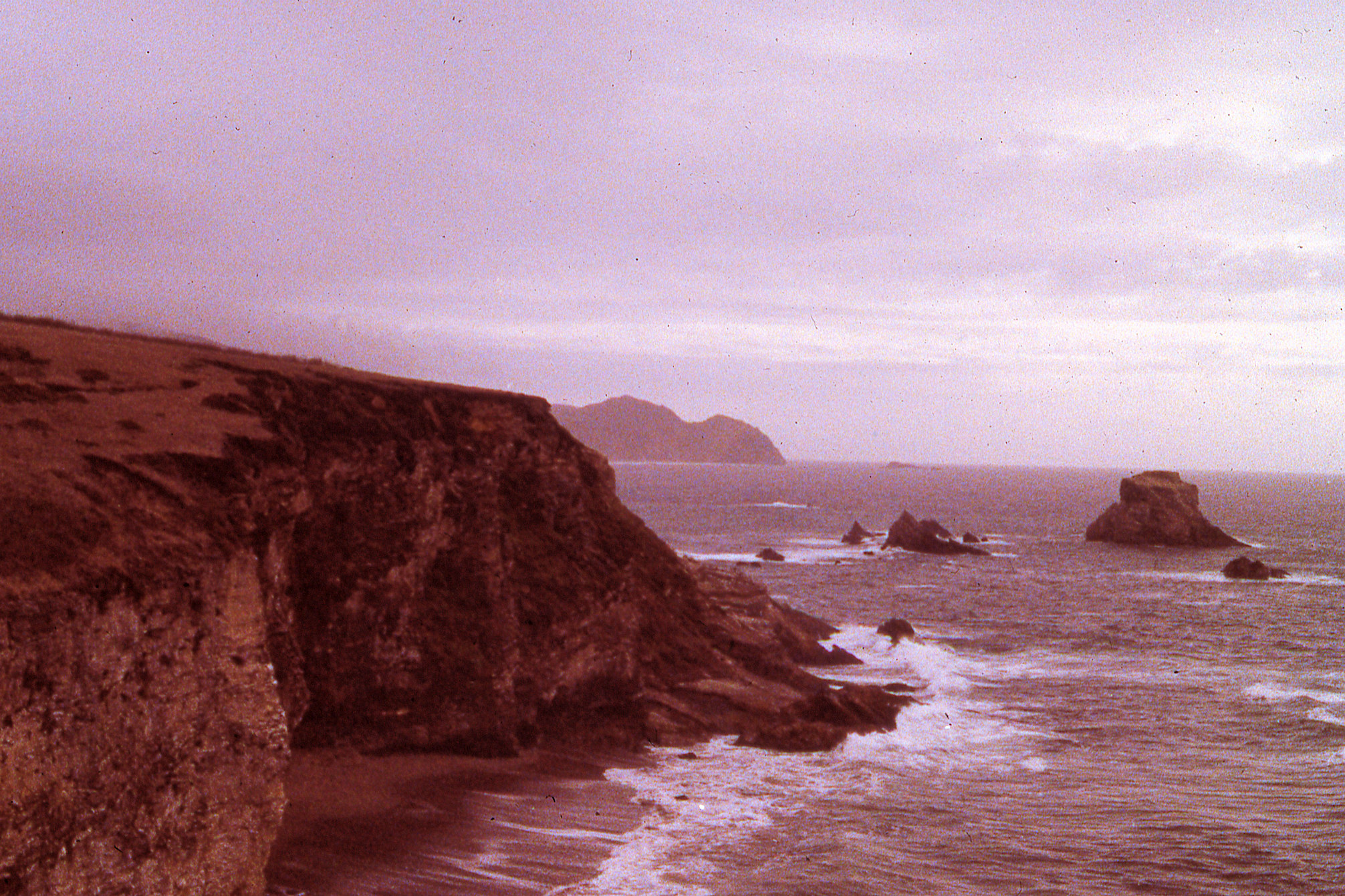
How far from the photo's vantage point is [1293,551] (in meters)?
89.3

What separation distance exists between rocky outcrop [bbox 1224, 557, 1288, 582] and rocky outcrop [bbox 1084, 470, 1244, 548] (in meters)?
22.0

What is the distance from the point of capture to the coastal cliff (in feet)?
37.1

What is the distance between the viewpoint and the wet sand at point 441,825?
1666 centimetres

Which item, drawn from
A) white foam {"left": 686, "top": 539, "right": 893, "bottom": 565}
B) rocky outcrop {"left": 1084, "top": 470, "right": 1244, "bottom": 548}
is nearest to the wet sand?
white foam {"left": 686, "top": 539, "right": 893, "bottom": 565}

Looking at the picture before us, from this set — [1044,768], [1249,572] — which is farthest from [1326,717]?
[1249,572]

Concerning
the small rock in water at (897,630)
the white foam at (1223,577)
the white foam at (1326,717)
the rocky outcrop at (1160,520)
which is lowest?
the small rock in water at (897,630)

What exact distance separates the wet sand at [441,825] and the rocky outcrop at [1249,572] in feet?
Answer: 202

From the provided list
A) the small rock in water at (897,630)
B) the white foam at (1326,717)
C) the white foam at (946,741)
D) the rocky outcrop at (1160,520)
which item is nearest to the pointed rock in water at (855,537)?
the rocky outcrop at (1160,520)

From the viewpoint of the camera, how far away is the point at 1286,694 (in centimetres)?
3441

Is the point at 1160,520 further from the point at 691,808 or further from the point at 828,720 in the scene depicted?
the point at 691,808

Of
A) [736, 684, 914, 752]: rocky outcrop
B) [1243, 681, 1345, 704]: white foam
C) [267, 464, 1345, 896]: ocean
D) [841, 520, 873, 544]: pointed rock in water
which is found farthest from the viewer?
[841, 520, 873, 544]: pointed rock in water

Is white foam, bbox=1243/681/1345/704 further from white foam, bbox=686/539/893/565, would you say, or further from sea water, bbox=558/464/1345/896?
white foam, bbox=686/539/893/565

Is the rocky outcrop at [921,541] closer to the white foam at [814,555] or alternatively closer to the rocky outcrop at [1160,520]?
the white foam at [814,555]

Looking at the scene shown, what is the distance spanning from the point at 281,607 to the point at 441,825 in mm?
5480
